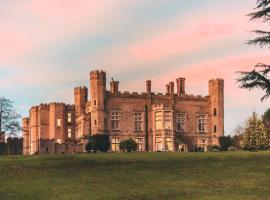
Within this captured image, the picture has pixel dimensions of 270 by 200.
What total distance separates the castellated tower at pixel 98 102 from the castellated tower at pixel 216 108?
14.6 m

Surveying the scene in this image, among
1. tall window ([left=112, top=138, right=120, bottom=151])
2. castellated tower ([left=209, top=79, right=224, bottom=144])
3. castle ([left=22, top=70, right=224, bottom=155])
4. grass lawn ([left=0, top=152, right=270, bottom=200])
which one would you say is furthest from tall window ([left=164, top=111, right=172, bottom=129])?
grass lawn ([left=0, top=152, right=270, bottom=200])

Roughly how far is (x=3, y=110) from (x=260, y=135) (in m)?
28.4

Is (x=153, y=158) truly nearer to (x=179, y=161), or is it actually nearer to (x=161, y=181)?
(x=179, y=161)

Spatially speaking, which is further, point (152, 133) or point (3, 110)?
point (152, 133)

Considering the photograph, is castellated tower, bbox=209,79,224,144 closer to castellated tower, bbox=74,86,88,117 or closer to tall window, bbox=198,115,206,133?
tall window, bbox=198,115,206,133

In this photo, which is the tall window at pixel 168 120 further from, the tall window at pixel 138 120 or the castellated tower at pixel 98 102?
the castellated tower at pixel 98 102

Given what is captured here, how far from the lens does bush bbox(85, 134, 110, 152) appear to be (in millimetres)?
65875

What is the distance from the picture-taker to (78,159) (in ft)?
137

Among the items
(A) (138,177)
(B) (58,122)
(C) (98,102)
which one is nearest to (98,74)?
(C) (98,102)

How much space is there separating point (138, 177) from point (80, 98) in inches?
1845

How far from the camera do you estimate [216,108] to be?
3056 inches

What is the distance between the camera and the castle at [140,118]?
72062 mm

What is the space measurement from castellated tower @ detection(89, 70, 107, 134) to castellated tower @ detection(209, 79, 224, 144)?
1464cm

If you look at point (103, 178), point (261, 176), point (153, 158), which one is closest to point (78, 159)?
point (153, 158)
